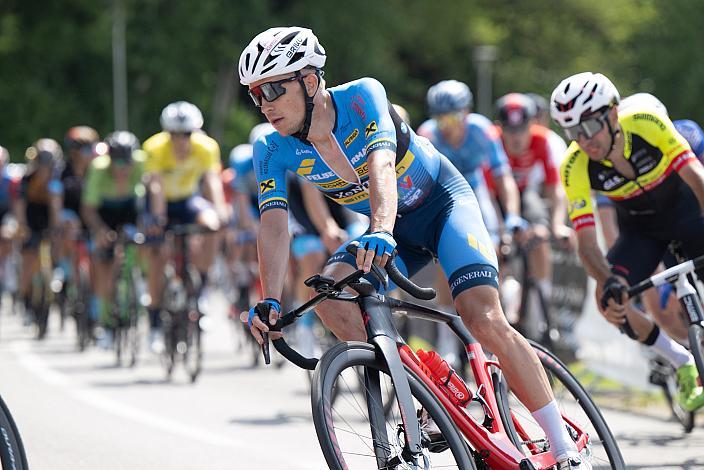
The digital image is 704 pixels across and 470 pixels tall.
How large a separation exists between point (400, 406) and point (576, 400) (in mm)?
1265

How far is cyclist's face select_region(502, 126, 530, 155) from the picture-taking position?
12000 mm

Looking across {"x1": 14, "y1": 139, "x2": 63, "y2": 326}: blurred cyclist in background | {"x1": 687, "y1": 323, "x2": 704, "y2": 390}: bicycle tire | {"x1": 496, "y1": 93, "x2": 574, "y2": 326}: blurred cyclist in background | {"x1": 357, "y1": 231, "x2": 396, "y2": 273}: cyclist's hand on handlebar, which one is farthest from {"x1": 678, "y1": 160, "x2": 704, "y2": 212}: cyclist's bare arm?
{"x1": 14, "y1": 139, "x2": 63, "y2": 326}: blurred cyclist in background

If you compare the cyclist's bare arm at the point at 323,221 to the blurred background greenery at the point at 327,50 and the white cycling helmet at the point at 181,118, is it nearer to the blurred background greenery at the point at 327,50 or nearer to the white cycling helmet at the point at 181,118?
the white cycling helmet at the point at 181,118

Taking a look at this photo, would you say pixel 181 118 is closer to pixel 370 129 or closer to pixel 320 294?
pixel 370 129

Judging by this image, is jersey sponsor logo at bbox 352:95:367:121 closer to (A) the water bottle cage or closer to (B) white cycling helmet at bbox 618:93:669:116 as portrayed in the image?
(A) the water bottle cage

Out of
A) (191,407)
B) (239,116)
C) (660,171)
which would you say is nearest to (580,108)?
(660,171)

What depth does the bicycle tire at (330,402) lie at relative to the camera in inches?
200

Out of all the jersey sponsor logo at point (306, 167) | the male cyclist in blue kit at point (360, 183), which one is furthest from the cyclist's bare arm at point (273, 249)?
the jersey sponsor logo at point (306, 167)

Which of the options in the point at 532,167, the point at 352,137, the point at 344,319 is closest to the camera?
the point at 344,319

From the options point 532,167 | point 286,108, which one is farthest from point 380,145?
point 532,167

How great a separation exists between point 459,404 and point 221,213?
739cm

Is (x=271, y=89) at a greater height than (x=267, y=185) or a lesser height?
greater

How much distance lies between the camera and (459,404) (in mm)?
5781

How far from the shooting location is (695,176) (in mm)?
7680
